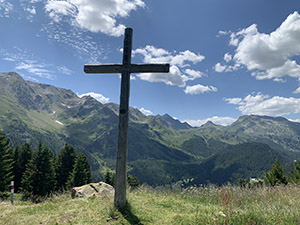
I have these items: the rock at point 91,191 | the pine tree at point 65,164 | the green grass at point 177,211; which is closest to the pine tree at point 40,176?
the pine tree at point 65,164

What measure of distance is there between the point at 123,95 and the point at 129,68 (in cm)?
128

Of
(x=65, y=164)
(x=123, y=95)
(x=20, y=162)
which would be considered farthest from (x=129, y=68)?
(x=20, y=162)

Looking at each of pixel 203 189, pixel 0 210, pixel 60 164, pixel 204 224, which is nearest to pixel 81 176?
pixel 60 164

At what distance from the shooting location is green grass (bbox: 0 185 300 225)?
5832mm

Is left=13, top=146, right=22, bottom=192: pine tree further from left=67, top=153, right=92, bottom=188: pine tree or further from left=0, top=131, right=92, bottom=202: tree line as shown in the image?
left=67, top=153, right=92, bottom=188: pine tree

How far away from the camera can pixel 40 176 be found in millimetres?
34438

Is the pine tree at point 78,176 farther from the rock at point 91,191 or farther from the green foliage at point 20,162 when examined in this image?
the rock at point 91,191

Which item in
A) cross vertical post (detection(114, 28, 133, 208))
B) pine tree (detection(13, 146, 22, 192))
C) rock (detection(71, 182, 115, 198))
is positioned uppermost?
cross vertical post (detection(114, 28, 133, 208))

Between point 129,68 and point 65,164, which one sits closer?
point 129,68

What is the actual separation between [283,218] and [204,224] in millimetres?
2108

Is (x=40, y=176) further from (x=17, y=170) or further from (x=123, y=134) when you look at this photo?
(x=123, y=134)

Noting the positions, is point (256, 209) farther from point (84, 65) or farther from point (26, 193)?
point (26, 193)

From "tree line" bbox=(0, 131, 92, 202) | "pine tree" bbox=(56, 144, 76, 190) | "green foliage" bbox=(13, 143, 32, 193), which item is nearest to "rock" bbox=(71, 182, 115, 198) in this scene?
"tree line" bbox=(0, 131, 92, 202)

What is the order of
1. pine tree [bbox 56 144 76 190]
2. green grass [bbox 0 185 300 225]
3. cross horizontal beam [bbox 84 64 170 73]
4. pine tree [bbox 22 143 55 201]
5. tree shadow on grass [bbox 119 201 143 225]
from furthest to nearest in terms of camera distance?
pine tree [bbox 56 144 76 190]
pine tree [bbox 22 143 55 201]
cross horizontal beam [bbox 84 64 170 73]
tree shadow on grass [bbox 119 201 143 225]
green grass [bbox 0 185 300 225]
